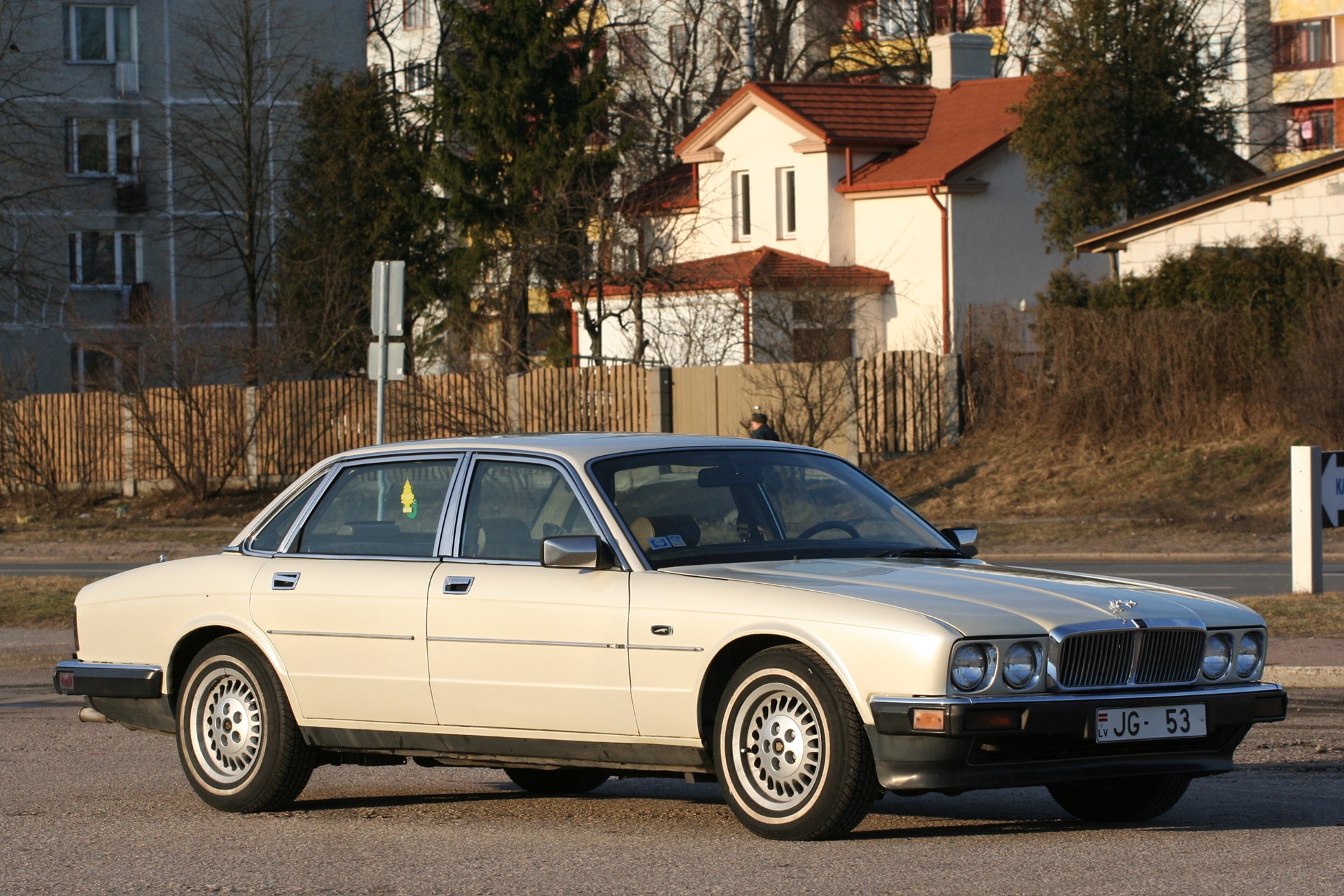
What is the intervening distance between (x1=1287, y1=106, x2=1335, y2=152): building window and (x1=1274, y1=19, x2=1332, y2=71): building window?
5.31 ft

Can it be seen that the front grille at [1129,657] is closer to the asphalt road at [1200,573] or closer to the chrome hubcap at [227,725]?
the chrome hubcap at [227,725]

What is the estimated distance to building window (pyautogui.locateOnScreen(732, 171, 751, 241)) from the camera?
4659 cm

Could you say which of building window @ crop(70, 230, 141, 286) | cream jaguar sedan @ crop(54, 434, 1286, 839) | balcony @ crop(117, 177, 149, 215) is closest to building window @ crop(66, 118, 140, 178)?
balcony @ crop(117, 177, 149, 215)

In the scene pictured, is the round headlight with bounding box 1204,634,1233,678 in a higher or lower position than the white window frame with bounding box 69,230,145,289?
lower

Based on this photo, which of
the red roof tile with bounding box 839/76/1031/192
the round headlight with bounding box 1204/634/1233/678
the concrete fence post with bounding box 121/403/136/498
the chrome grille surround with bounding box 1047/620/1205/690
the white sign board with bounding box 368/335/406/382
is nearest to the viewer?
the chrome grille surround with bounding box 1047/620/1205/690

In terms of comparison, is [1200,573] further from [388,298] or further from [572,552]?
[572,552]

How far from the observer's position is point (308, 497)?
841cm

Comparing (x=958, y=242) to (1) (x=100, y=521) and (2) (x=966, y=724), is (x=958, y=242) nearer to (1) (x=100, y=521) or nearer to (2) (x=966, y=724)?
(1) (x=100, y=521)

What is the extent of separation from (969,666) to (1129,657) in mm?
657

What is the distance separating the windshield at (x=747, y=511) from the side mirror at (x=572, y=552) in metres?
0.21

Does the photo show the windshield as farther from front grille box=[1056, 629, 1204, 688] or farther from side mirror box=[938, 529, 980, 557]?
front grille box=[1056, 629, 1204, 688]

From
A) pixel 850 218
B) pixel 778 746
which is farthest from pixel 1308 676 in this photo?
pixel 850 218

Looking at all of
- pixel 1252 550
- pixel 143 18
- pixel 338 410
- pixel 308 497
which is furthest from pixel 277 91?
pixel 308 497

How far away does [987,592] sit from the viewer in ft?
22.2
